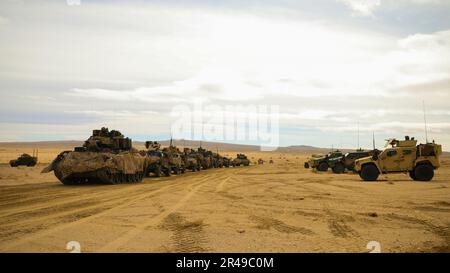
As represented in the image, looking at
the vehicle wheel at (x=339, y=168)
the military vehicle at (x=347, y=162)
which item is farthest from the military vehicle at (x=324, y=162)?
the vehicle wheel at (x=339, y=168)

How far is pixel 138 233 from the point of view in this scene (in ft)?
23.2

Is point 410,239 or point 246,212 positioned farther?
point 246,212

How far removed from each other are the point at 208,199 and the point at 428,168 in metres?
11.8

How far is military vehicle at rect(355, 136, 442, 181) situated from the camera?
19312mm

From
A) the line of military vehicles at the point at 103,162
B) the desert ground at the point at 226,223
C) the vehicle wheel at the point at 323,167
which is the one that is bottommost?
the desert ground at the point at 226,223

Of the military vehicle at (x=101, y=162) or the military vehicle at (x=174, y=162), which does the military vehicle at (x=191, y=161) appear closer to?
the military vehicle at (x=174, y=162)

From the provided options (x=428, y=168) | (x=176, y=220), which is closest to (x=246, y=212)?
(x=176, y=220)

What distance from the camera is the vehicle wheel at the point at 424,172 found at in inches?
757

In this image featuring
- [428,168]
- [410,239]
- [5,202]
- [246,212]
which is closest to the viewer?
[410,239]

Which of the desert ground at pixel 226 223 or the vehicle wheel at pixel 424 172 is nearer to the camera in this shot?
the desert ground at pixel 226 223

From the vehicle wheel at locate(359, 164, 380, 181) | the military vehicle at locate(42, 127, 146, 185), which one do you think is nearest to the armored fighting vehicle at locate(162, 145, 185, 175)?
the military vehicle at locate(42, 127, 146, 185)

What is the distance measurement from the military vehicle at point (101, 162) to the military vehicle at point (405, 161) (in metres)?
10.9

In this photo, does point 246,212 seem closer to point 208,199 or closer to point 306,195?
point 208,199

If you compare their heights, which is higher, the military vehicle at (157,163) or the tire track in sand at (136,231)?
the military vehicle at (157,163)
